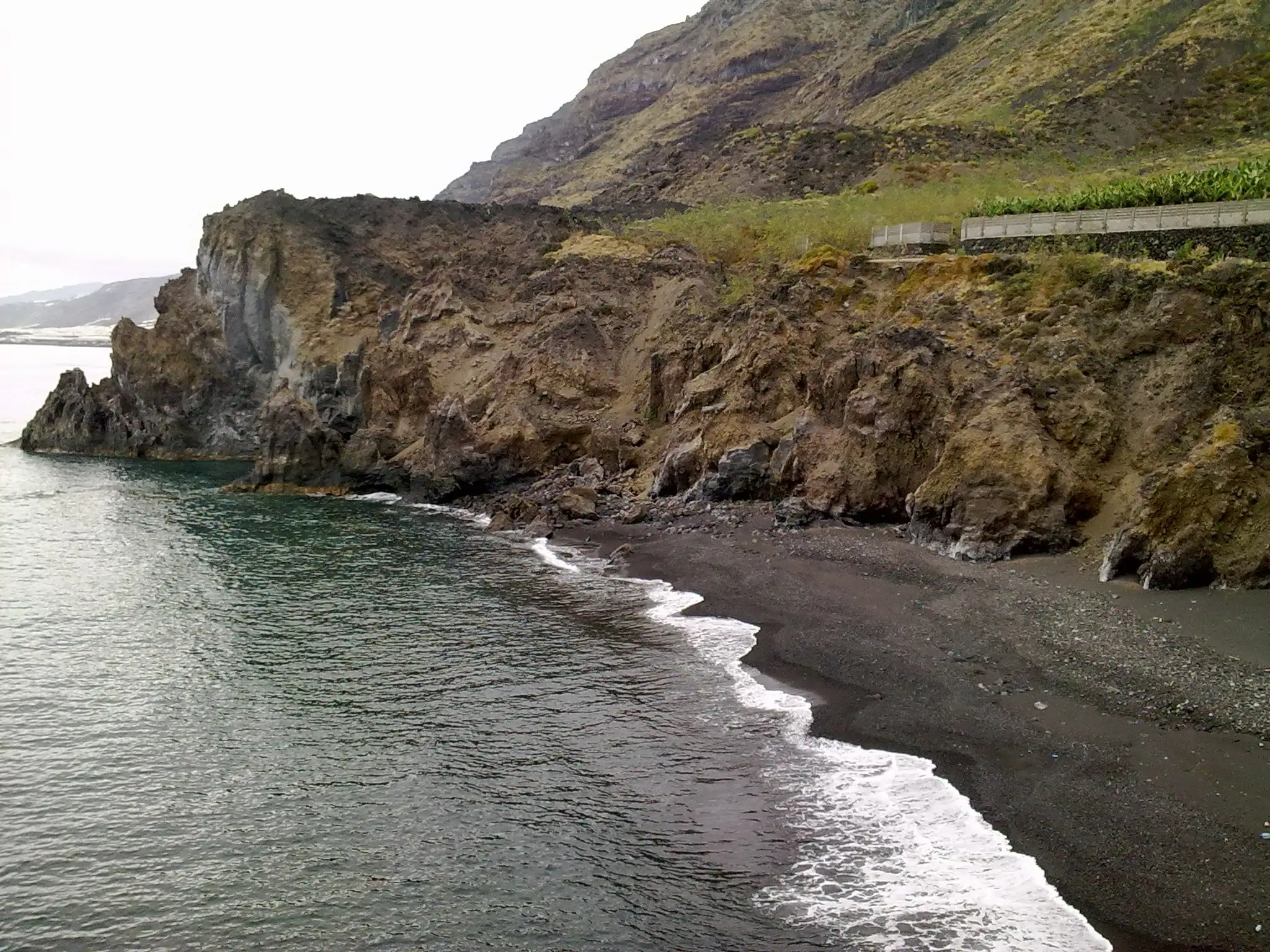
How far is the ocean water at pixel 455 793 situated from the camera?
14.6 metres

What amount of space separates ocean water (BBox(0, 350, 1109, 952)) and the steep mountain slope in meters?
56.3

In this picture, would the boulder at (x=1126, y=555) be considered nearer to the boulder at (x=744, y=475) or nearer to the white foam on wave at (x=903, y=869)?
the white foam on wave at (x=903, y=869)

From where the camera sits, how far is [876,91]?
101062mm

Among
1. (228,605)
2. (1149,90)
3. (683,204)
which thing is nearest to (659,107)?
(683,204)

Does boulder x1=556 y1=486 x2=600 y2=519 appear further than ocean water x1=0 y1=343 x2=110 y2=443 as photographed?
No

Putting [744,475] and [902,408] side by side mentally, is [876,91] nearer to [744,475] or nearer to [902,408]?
[744,475]

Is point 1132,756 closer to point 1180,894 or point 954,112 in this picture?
point 1180,894

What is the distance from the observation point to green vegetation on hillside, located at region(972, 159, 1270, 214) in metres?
34.2

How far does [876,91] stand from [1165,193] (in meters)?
72.0

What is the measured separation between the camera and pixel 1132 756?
691 inches

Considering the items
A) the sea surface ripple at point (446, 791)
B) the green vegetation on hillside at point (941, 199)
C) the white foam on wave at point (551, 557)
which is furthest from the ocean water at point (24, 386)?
the sea surface ripple at point (446, 791)

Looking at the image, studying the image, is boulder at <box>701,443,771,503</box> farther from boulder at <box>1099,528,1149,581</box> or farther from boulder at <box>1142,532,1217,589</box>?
boulder at <box>1142,532,1217,589</box>

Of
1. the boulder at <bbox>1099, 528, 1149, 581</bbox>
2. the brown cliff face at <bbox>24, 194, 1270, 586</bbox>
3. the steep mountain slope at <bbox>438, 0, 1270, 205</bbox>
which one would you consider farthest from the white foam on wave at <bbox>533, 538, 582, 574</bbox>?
the steep mountain slope at <bbox>438, 0, 1270, 205</bbox>

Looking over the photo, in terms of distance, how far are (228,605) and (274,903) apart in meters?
19.0
